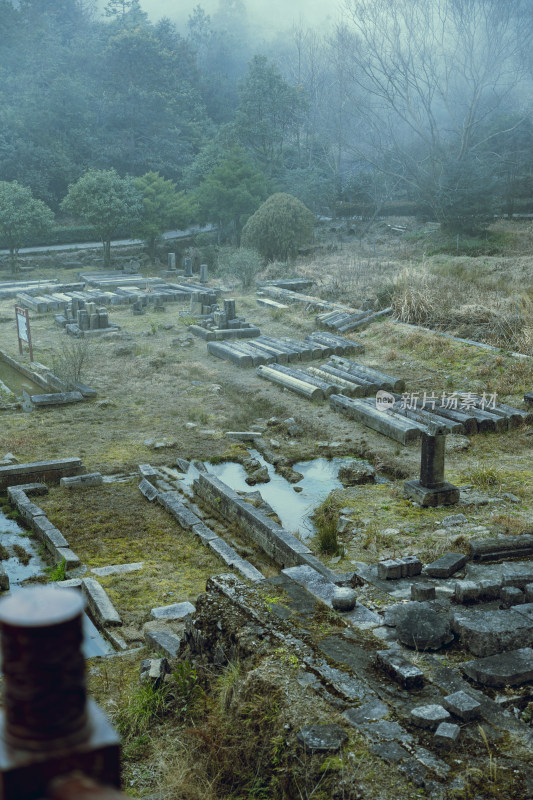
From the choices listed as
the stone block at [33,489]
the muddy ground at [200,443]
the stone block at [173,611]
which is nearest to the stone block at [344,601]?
the muddy ground at [200,443]

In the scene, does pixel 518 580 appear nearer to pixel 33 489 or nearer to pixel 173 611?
→ pixel 173 611

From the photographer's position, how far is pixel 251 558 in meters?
7.86

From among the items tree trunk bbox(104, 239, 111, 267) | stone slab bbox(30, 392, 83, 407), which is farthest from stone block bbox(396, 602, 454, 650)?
tree trunk bbox(104, 239, 111, 267)

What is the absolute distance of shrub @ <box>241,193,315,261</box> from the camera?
1031 inches

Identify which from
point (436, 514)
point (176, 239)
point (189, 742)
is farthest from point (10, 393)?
point (176, 239)

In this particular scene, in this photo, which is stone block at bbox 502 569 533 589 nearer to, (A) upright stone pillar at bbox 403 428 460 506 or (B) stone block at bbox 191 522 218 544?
(A) upright stone pillar at bbox 403 428 460 506

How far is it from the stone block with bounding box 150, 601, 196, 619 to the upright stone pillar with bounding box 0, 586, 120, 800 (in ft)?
17.6

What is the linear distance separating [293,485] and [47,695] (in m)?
8.77

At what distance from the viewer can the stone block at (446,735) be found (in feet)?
12.5

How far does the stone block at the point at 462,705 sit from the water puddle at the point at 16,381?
38.2 ft

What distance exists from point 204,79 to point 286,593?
167 feet

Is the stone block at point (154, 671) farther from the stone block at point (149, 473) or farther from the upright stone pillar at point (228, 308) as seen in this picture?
the upright stone pillar at point (228, 308)

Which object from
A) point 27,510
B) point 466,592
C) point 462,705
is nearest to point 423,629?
point 466,592

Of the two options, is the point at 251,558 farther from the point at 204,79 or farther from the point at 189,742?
the point at 204,79
